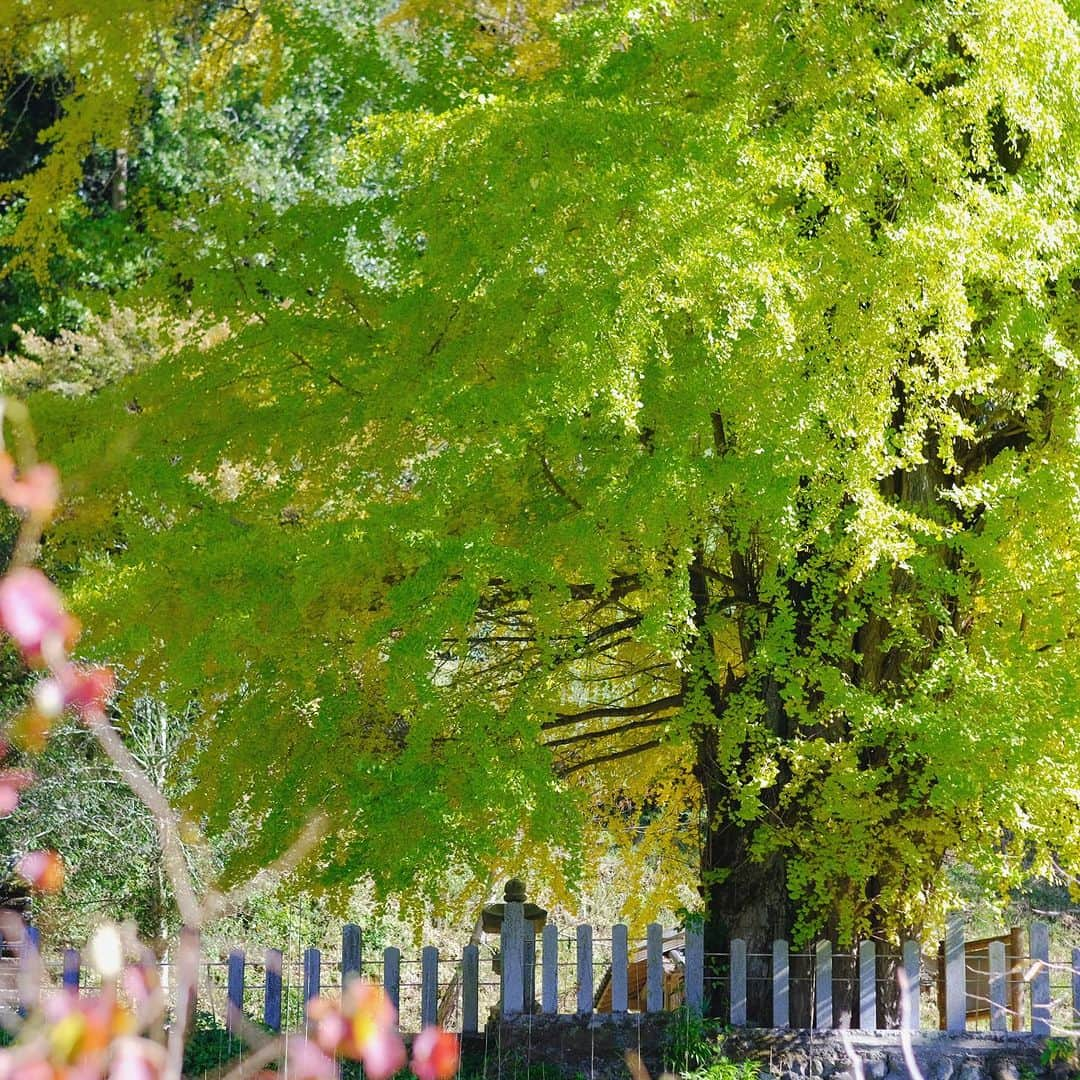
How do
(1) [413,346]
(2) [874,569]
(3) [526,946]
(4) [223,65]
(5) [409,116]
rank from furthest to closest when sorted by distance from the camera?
(4) [223,65] → (3) [526,946] → (2) [874,569] → (1) [413,346] → (5) [409,116]

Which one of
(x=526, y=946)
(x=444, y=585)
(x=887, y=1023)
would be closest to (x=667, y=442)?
(x=444, y=585)

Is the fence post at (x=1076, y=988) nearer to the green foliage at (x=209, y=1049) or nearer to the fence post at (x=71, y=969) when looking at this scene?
the green foliage at (x=209, y=1049)

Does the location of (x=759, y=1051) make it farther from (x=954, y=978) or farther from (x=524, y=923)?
(x=524, y=923)

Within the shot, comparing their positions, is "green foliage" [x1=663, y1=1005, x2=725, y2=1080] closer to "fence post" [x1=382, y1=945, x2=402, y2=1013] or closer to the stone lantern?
the stone lantern

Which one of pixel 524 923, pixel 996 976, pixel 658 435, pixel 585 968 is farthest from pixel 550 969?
pixel 658 435

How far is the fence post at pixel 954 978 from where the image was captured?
28.7 ft

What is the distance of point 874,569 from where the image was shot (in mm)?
7738

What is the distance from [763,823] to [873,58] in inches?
161

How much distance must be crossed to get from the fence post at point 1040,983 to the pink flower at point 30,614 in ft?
24.2

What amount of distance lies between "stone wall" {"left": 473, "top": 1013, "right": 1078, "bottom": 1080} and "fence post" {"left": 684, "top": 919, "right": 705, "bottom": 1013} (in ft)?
0.63

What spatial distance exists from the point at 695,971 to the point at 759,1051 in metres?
0.58

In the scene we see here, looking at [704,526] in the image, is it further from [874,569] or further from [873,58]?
[873,58]

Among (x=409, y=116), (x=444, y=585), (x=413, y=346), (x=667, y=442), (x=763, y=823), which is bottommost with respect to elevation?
(x=763, y=823)

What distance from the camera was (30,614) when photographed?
6.71 feet
